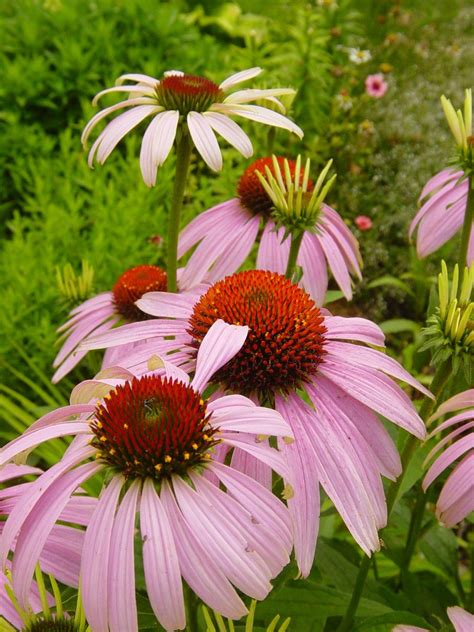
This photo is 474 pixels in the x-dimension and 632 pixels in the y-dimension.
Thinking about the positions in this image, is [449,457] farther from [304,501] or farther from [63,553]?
[63,553]

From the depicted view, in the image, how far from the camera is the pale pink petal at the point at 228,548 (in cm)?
50

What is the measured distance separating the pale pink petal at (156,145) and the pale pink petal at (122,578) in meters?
0.45

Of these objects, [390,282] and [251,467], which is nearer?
[251,467]

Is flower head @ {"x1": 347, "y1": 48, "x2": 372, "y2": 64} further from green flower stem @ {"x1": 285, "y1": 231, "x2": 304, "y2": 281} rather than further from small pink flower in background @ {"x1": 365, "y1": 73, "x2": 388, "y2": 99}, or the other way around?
green flower stem @ {"x1": 285, "y1": 231, "x2": 304, "y2": 281}

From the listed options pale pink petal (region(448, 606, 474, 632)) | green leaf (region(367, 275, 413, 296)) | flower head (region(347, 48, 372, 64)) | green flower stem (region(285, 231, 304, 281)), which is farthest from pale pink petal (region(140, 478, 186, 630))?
flower head (region(347, 48, 372, 64))

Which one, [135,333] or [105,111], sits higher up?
[105,111]

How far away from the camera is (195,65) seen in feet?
9.46

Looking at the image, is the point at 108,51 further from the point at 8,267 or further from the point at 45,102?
the point at 8,267

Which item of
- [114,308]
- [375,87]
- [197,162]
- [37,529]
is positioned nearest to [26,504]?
[37,529]

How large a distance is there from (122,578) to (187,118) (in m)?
0.61

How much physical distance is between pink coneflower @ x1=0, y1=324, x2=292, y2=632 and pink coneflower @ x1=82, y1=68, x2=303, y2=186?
31 cm

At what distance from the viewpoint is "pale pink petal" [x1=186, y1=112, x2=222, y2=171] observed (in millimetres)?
853

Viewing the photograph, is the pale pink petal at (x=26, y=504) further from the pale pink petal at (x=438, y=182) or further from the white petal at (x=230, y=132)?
the pale pink petal at (x=438, y=182)

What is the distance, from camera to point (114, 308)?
4.07ft
